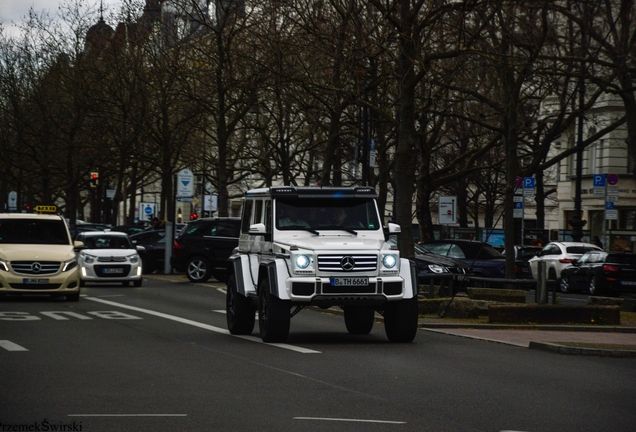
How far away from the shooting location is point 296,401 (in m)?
10.6

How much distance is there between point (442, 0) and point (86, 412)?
16491 millimetres

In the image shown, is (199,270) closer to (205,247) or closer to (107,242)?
(205,247)

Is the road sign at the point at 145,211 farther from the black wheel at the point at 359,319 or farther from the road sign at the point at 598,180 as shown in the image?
the black wheel at the point at 359,319

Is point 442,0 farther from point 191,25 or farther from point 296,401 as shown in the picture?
point 191,25

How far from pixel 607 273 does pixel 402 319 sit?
20.6 metres

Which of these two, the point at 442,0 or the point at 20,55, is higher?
the point at 20,55

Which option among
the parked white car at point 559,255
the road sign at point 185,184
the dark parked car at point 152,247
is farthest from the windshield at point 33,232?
the parked white car at point 559,255

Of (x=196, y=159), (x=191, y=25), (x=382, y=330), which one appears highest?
(x=191, y=25)

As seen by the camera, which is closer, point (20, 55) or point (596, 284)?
point (596, 284)

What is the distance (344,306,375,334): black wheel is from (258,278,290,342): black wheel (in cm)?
238

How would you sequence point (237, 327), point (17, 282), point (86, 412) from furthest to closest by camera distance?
1. point (17, 282)
2. point (237, 327)
3. point (86, 412)

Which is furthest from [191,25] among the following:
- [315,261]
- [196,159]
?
[315,261]

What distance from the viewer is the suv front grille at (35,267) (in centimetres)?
2597

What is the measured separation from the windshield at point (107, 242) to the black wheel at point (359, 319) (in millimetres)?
17499
